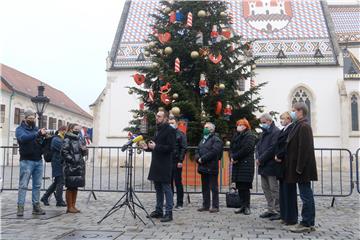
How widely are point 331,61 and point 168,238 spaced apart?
1050 inches

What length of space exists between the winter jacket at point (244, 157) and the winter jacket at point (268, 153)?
8.3 inches

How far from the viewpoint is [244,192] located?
25.8ft

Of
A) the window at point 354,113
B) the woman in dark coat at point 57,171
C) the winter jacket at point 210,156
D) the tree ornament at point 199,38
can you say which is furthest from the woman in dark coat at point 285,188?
the window at point 354,113

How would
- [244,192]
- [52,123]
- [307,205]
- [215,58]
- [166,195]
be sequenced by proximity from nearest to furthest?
[307,205]
[166,195]
[244,192]
[215,58]
[52,123]

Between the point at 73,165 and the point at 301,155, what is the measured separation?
174 inches

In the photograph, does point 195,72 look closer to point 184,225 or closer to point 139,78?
point 139,78

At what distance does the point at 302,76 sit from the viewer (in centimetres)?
2906

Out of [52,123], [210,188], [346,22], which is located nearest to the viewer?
[210,188]

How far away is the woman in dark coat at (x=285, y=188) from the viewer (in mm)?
6535

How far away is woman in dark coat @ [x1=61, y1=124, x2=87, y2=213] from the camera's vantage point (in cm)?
767

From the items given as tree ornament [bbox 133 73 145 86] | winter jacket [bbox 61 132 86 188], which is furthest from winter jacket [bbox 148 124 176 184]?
tree ornament [bbox 133 73 145 86]

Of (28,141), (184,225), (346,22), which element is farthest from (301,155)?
(346,22)

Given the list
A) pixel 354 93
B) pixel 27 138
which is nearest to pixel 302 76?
pixel 354 93

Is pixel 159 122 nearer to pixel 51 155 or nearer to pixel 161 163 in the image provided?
pixel 161 163
